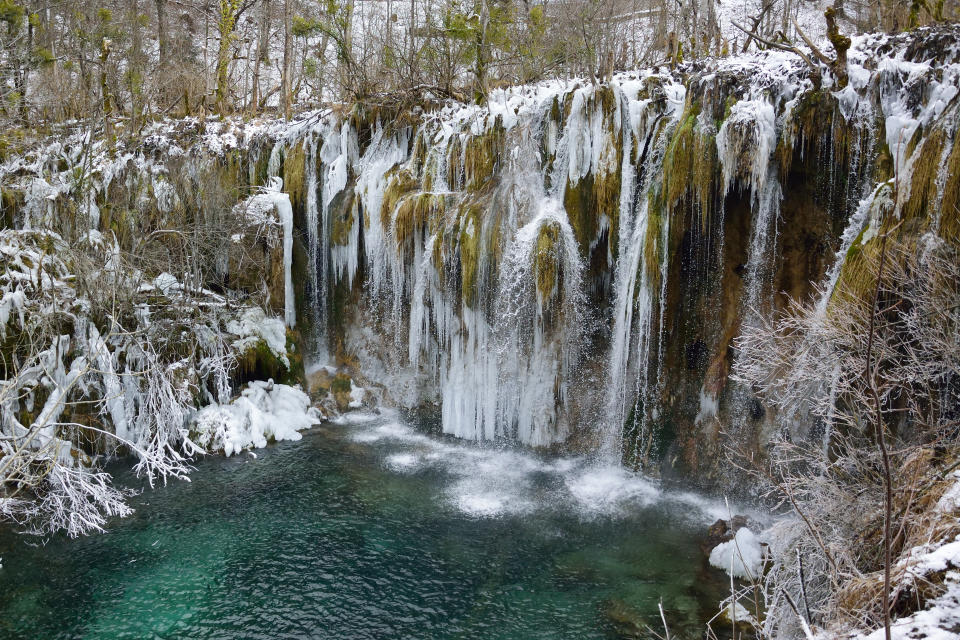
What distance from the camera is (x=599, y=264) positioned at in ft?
36.9

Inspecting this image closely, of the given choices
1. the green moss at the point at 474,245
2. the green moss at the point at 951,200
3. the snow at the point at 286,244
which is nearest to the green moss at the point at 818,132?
the green moss at the point at 951,200

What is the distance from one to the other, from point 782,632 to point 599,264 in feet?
23.3

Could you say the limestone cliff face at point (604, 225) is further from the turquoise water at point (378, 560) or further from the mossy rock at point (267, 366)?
the turquoise water at point (378, 560)

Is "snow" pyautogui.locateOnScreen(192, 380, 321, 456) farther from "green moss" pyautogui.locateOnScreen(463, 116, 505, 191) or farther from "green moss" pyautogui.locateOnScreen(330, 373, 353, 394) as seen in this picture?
"green moss" pyautogui.locateOnScreen(463, 116, 505, 191)

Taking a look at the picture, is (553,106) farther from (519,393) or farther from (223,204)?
(223,204)

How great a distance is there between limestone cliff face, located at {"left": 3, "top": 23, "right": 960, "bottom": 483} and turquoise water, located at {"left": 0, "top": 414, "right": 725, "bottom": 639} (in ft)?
5.49

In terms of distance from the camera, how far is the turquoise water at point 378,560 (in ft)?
22.7

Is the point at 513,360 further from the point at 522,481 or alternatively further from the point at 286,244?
the point at 286,244

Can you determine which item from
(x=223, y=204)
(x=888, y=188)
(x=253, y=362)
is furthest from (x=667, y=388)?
(x=223, y=204)

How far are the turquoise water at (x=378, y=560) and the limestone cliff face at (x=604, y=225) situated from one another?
1674 mm

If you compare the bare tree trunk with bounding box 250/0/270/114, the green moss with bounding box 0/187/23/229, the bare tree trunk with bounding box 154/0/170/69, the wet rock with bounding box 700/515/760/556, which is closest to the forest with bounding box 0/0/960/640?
the wet rock with bounding box 700/515/760/556

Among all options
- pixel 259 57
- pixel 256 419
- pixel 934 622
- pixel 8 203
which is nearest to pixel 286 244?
pixel 256 419

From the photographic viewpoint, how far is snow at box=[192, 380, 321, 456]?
38.5ft

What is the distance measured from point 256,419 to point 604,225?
7.79 metres
